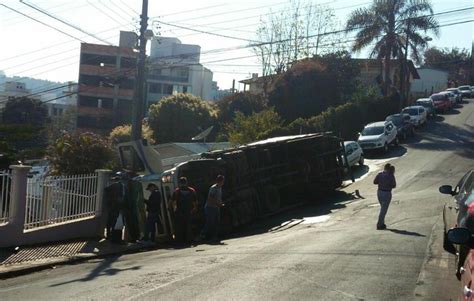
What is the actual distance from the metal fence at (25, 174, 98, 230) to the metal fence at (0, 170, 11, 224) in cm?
55

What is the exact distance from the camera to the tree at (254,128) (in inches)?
1412

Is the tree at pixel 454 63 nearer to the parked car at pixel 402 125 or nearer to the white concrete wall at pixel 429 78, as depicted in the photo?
the white concrete wall at pixel 429 78

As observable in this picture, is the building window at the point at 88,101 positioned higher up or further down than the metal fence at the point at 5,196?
higher up

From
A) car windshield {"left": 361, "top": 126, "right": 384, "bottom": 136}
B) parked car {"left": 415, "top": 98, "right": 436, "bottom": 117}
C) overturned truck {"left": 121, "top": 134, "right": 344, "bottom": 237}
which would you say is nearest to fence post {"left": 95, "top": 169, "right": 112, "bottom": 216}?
overturned truck {"left": 121, "top": 134, "right": 344, "bottom": 237}

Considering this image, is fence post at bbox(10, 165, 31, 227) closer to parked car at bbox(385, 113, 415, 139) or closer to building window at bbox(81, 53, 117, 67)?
parked car at bbox(385, 113, 415, 139)

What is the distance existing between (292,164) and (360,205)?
312cm

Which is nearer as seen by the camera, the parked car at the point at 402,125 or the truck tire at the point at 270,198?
the truck tire at the point at 270,198

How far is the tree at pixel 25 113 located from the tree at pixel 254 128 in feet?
93.8

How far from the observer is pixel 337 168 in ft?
83.1

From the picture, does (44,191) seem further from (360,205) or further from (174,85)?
(174,85)

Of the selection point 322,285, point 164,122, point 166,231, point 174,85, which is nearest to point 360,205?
point 166,231

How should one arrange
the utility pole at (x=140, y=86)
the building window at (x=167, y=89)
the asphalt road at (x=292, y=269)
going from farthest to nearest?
the building window at (x=167, y=89), the utility pole at (x=140, y=86), the asphalt road at (x=292, y=269)

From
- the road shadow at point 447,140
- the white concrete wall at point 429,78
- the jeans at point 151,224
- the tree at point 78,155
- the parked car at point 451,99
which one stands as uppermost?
the white concrete wall at point 429,78

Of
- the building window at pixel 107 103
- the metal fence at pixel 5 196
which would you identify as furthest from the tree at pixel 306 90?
the metal fence at pixel 5 196
